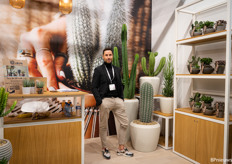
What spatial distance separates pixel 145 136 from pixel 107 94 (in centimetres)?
94

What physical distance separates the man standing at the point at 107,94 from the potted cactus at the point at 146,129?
245mm

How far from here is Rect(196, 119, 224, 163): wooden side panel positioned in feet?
7.73

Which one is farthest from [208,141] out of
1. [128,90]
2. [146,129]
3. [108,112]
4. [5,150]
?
[5,150]

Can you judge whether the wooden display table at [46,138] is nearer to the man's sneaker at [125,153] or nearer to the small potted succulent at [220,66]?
the man's sneaker at [125,153]

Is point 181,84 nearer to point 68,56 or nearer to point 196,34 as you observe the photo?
point 196,34

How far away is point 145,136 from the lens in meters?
3.09

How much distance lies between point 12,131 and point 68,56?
1.85 metres

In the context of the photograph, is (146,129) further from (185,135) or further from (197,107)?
(197,107)

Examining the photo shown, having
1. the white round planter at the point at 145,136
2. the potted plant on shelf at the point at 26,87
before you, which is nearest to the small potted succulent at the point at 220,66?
the white round planter at the point at 145,136

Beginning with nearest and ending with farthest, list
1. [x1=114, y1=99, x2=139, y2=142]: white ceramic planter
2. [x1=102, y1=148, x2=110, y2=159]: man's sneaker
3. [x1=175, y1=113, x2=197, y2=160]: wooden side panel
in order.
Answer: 1. [x1=175, y1=113, x2=197, y2=160]: wooden side panel
2. [x1=102, y1=148, x2=110, y2=159]: man's sneaker
3. [x1=114, y1=99, x2=139, y2=142]: white ceramic planter

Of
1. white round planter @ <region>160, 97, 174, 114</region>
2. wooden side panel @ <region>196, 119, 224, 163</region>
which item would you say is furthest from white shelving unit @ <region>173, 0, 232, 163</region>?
white round planter @ <region>160, 97, 174, 114</region>

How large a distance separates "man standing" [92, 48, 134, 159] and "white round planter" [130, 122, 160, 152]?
0.79 ft

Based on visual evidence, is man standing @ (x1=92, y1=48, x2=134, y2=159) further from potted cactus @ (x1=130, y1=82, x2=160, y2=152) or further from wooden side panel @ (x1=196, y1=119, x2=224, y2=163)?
wooden side panel @ (x1=196, y1=119, x2=224, y2=163)

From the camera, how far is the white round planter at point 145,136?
3.08m
